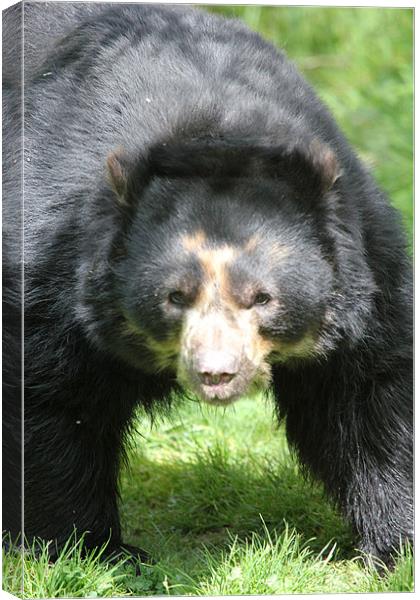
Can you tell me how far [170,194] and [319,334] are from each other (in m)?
1.13

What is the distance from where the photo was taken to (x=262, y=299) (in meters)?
6.46

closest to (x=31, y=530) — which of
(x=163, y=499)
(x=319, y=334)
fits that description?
(x=163, y=499)

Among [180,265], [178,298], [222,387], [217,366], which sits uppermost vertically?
[180,265]

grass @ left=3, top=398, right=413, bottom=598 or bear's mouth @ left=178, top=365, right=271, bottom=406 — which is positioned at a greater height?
bear's mouth @ left=178, top=365, right=271, bottom=406

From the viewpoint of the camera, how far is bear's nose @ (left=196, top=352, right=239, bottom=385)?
614cm

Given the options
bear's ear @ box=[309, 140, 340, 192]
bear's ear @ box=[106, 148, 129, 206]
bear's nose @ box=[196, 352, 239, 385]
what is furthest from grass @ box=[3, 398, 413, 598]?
bear's ear @ box=[309, 140, 340, 192]

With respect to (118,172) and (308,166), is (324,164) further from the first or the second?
(118,172)

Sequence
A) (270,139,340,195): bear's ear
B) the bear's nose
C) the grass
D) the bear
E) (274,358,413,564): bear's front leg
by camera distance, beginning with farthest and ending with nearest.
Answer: (274,358,413,564): bear's front leg, the grass, (270,139,340,195): bear's ear, the bear, the bear's nose

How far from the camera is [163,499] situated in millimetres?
8617

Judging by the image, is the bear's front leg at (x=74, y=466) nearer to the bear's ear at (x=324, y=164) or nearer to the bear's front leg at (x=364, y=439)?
the bear's front leg at (x=364, y=439)

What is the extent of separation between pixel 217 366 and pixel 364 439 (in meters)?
1.83

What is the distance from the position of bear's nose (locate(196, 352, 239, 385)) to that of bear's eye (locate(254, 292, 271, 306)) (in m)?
0.37

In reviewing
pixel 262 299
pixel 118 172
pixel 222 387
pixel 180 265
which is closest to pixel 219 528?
pixel 222 387

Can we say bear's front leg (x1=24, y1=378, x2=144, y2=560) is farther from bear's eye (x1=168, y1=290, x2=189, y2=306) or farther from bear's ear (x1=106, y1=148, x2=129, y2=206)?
bear's ear (x1=106, y1=148, x2=129, y2=206)
